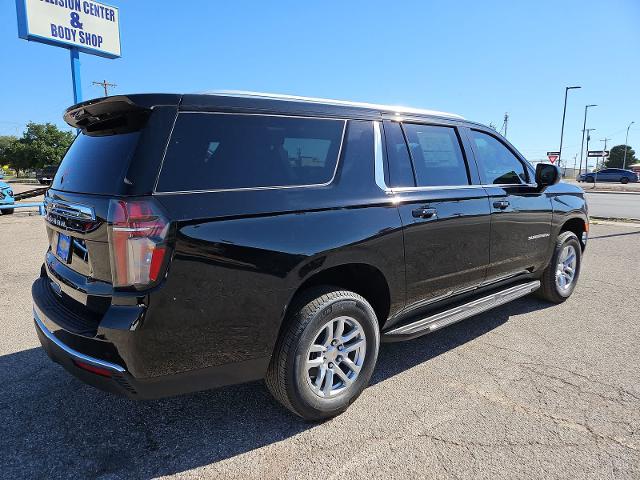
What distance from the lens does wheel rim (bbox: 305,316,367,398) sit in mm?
2697

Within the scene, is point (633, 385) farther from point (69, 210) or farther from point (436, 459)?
point (69, 210)

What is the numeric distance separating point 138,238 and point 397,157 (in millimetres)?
1876

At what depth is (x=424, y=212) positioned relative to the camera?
10.4ft

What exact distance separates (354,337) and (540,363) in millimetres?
1714

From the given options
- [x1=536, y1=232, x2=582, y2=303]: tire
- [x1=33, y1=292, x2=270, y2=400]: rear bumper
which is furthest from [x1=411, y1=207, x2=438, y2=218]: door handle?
[x1=536, y1=232, x2=582, y2=303]: tire

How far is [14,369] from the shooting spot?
3.37m

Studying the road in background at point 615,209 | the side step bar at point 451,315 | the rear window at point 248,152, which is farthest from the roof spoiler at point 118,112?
the road in background at point 615,209

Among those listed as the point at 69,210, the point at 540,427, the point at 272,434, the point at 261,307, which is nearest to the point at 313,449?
the point at 272,434

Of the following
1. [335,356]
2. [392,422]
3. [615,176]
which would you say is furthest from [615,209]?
[615,176]

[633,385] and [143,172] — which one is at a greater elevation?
[143,172]

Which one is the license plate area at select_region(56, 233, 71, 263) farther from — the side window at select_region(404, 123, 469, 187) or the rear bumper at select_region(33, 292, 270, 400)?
the side window at select_region(404, 123, 469, 187)

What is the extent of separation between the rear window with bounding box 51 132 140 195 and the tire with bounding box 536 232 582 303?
4371 mm

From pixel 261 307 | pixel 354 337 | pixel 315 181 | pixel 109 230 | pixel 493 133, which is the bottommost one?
pixel 354 337

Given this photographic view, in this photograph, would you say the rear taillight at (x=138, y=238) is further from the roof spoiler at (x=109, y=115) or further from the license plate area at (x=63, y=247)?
the license plate area at (x=63, y=247)
